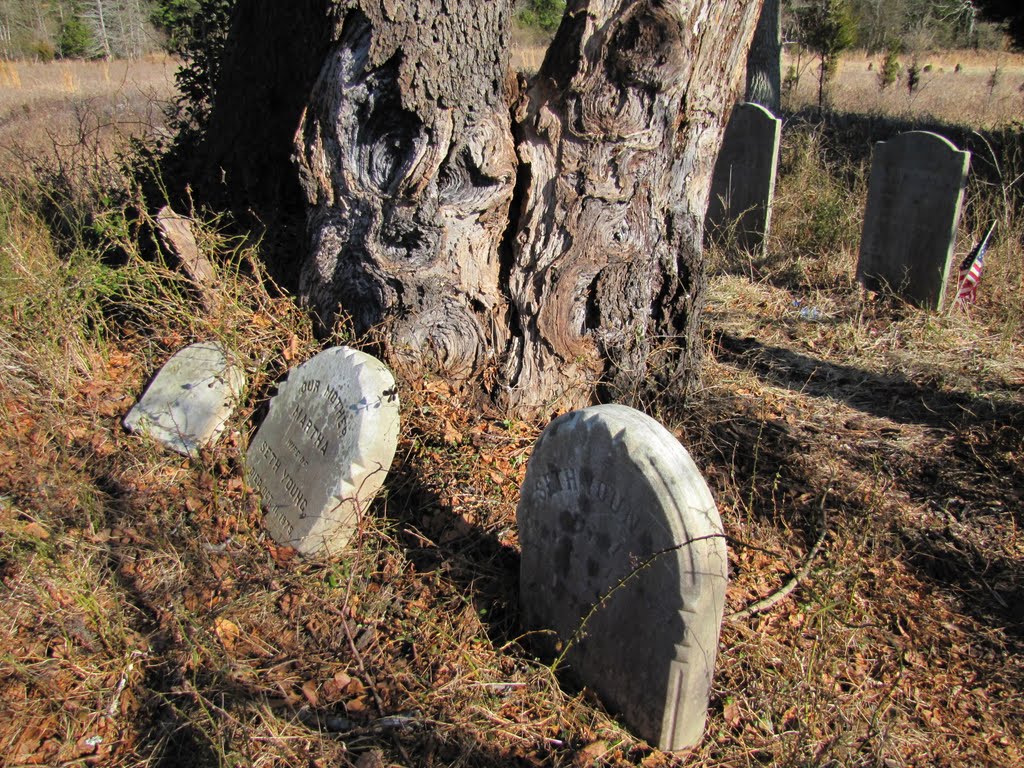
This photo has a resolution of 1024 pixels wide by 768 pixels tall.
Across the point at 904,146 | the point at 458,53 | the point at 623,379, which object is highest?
the point at 458,53

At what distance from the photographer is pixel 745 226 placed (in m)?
7.10

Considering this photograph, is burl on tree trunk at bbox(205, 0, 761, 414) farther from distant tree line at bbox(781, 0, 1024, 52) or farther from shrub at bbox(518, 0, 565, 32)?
shrub at bbox(518, 0, 565, 32)

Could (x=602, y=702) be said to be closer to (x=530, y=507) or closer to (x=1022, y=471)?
(x=530, y=507)

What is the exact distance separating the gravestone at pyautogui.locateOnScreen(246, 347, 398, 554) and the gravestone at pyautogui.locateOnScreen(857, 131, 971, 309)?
4.49 m

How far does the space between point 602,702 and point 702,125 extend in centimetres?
260

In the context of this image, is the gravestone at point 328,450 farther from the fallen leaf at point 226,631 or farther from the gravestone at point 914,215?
the gravestone at point 914,215

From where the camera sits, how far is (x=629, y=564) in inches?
89.3

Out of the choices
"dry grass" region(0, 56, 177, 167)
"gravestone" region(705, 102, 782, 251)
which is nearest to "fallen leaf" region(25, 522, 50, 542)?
"dry grass" region(0, 56, 177, 167)

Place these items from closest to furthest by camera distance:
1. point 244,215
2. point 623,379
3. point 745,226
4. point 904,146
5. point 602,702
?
point 602,702 < point 623,379 < point 244,215 < point 904,146 < point 745,226

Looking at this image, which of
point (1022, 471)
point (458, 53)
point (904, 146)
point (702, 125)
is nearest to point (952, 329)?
point (904, 146)

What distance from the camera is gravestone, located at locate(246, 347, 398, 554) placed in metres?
2.93

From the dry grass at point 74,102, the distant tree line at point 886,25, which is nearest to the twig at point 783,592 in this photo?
the dry grass at point 74,102

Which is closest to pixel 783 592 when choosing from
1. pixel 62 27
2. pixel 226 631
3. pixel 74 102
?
pixel 226 631

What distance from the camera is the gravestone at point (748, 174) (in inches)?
263
